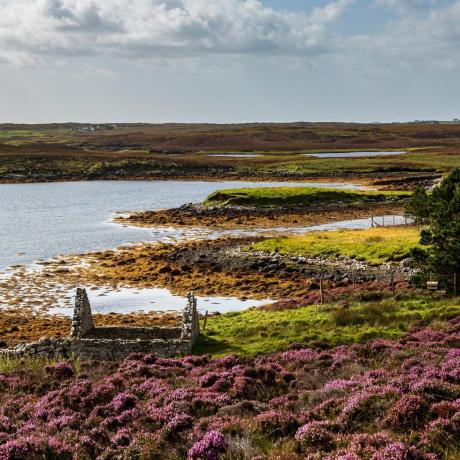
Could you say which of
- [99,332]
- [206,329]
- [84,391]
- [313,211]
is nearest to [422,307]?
[206,329]

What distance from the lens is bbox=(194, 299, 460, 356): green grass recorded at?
82.0 feet

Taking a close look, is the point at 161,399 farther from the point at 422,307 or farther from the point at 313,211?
the point at 313,211

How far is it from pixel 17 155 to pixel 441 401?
17291cm

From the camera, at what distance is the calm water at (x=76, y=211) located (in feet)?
203

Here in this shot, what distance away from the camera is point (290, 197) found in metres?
90.6

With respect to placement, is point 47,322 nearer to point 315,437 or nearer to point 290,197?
point 315,437

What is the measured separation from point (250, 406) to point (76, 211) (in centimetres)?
7800

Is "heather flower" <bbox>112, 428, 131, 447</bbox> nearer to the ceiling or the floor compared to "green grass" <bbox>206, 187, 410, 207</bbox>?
nearer to the floor

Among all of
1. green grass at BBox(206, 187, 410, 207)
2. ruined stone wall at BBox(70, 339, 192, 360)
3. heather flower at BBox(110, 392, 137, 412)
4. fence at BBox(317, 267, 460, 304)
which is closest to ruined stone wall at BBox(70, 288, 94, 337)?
ruined stone wall at BBox(70, 339, 192, 360)

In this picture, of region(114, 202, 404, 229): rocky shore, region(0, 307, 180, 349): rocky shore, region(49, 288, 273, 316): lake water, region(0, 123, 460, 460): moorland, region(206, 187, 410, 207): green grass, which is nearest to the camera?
region(0, 123, 460, 460): moorland

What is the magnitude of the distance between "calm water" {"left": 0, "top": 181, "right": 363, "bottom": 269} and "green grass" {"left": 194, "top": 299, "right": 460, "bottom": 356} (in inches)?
1191

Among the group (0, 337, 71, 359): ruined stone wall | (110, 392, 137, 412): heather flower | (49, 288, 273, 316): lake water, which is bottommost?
(49, 288, 273, 316): lake water

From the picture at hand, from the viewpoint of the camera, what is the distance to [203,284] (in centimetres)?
4584

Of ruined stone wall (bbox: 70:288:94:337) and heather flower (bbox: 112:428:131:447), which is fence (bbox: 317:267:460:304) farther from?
heather flower (bbox: 112:428:131:447)
